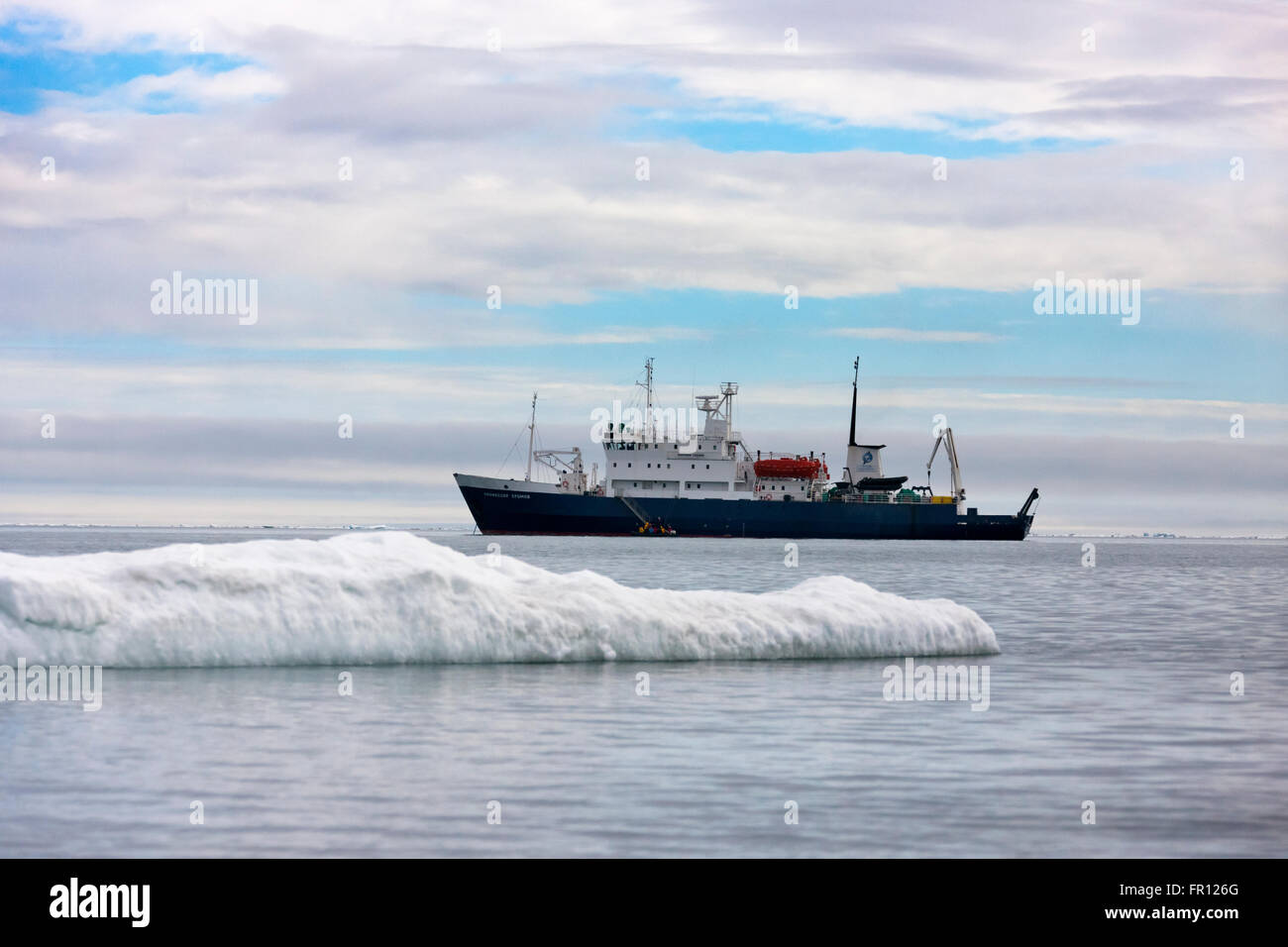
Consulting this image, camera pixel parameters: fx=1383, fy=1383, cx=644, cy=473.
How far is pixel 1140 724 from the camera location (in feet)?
43.3

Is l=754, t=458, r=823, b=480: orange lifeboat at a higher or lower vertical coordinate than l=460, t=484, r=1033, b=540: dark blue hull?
higher

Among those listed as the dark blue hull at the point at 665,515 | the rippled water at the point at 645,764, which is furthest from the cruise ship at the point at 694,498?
the rippled water at the point at 645,764

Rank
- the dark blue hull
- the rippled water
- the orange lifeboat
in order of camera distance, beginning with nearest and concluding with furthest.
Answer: the rippled water < the dark blue hull < the orange lifeboat

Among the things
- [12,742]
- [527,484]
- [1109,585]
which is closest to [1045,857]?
[12,742]

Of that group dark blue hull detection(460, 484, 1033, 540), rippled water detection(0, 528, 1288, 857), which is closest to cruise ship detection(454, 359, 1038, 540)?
dark blue hull detection(460, 484, 1033, 540)

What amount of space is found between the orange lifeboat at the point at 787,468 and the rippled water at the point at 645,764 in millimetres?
85903

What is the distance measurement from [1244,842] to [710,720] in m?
5.19

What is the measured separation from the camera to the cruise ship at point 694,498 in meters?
98.3

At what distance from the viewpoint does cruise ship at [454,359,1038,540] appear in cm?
9831

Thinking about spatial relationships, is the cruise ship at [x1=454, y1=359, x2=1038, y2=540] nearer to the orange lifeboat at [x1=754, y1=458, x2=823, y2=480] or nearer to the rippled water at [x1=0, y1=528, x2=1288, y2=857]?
the orange lifeboat at [x1=754, y1=458, x2=823, y2=480]

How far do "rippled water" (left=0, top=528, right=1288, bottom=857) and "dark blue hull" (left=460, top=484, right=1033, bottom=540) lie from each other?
8052 centimetres
